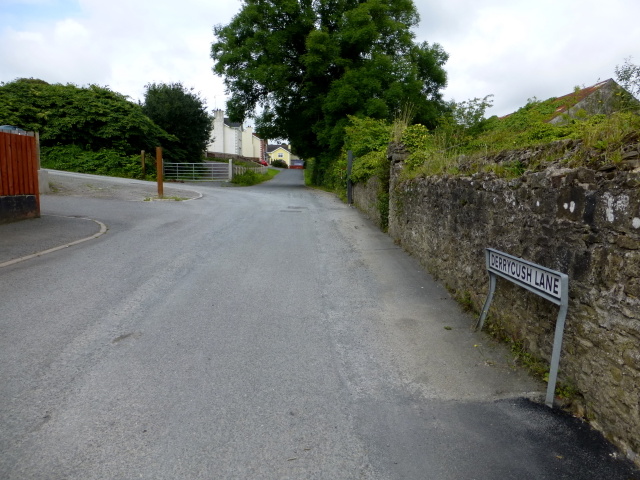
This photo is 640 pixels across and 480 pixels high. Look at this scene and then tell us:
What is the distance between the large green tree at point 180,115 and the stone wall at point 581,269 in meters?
36.3

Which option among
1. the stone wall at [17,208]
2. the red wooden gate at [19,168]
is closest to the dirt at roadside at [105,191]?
the red wooden gate at [19,168]

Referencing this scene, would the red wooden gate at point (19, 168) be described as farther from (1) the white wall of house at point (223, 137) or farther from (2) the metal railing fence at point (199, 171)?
(1) the white wall of house at point (223, 137)

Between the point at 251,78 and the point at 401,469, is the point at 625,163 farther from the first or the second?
the point at 251,78

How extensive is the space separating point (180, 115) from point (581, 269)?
40045 mm

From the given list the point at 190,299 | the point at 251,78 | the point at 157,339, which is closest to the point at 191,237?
the point at 190,299

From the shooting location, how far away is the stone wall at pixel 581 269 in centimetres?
309

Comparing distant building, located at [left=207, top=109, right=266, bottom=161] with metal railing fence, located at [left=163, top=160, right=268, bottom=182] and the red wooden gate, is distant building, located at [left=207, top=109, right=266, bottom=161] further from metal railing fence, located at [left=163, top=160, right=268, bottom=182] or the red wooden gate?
the red wooden gate

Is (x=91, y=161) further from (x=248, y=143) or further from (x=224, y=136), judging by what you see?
(x=248, y=143)

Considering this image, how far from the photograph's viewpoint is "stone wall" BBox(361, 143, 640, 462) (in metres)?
3.09

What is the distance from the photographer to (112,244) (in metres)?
9.84

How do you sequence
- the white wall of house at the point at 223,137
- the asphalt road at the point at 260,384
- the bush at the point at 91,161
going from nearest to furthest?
the asphalt road at the point at 260,384 → the bush at the point at 91,161 → the white wall of house at the point at 223,137

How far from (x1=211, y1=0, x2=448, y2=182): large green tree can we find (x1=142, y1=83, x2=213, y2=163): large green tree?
24.8 ft

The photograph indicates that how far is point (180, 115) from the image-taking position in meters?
39.8

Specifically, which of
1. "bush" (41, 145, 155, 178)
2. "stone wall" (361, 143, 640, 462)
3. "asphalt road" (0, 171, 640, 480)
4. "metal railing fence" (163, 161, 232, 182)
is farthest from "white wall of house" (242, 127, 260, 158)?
"stone wall" (361, 143, 640, 462)
